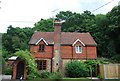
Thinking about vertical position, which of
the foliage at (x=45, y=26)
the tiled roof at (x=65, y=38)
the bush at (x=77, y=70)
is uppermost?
the foliage at (x=45, y=26)

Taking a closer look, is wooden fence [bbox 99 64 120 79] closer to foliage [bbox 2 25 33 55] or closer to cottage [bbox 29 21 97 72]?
cottage [bbox 29 21 97 72]

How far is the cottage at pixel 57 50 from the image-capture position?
21067mm

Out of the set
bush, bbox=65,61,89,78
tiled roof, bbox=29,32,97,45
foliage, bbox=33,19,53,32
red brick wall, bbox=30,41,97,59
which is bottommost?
bush, bbox=65,61,89,78

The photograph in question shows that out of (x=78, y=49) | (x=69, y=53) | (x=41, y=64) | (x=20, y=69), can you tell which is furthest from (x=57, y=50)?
(x=20, y=69)

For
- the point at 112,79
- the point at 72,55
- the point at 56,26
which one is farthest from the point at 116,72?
the point at 56,26

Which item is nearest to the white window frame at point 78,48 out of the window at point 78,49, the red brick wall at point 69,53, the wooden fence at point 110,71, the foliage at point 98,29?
the window at point 78,49

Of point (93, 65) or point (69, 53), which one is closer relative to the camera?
point (93, 65)

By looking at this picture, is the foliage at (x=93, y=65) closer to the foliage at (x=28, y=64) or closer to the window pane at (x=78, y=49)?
the window pane at (x=78, y=49)

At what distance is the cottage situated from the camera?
69.1 feet

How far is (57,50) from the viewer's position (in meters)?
21.2

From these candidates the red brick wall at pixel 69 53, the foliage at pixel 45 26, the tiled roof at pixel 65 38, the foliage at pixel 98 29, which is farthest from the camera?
the foliage at pixel 45 26

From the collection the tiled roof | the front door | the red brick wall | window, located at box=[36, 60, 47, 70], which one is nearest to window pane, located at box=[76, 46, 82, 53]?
the red brick wall

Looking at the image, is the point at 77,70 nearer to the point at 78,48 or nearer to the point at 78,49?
the point at 78,49

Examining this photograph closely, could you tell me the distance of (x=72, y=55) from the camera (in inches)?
859
